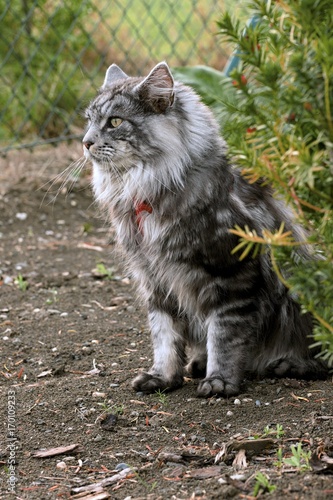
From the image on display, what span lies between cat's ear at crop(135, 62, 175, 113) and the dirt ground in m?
1.29

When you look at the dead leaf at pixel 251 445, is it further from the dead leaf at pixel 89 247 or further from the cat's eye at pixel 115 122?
the dead leaf at pixel 89 247

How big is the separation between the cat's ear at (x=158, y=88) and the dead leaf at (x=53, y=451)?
60.9 inches

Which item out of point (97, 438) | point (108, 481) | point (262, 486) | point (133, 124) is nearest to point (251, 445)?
point (262, 486)

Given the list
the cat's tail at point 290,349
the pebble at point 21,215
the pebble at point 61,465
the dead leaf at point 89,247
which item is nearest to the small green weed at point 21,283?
the dead leaf at point 89,247

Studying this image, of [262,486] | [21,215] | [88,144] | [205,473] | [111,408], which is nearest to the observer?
[262,486]

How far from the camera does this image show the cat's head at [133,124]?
376cm

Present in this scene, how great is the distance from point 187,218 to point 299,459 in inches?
49.8

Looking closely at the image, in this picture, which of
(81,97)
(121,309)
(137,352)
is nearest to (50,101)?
(81,97)

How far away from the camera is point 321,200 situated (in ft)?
7.87

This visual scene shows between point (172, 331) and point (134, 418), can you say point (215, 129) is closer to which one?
point (172, 331)

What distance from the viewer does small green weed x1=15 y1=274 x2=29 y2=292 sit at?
17.4ft

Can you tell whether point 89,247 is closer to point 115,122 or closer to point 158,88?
point 115,122

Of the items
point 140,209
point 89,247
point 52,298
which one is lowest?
point 52,298

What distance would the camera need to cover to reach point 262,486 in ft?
8.68
